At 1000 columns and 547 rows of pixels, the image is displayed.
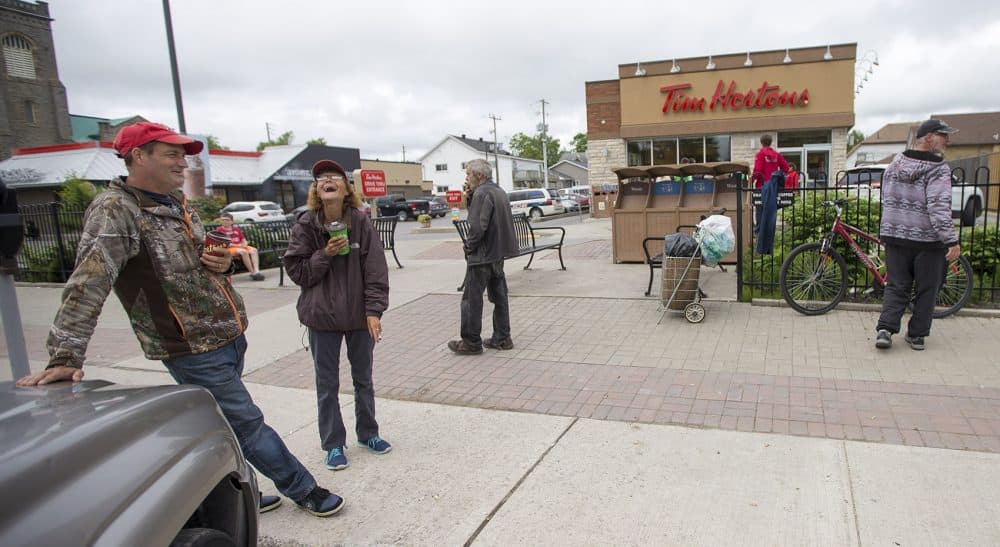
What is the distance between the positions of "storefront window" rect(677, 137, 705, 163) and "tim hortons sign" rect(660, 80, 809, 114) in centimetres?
113

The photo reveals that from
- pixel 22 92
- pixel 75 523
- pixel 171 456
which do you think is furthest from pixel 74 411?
pixel 22 92

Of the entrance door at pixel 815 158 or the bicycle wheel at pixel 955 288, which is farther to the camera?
the entrance door at pixel 815 158

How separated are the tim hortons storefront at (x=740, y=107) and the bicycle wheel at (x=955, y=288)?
16622 mm

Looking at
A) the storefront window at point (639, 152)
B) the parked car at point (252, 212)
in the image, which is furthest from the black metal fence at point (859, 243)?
the parked car at point (252, 212)

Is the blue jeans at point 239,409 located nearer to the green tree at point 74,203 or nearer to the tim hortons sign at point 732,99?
the green tree at point 74,203

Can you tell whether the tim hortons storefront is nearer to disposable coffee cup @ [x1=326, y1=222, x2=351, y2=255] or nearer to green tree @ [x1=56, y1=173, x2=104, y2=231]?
green tree @ [x1=56, y1=173, x2=104, y2=231]

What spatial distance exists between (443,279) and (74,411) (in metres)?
8.02

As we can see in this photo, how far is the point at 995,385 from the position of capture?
420 centimetres

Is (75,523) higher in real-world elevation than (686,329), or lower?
higher

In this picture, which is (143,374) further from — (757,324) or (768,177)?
(768,177)

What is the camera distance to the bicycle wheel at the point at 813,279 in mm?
6066

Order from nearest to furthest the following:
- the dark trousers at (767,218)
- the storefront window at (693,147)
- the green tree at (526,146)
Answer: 1. the dark trousers at (767,218)
2. the storefront window at (693,147)
3. the green tree at (526,146)

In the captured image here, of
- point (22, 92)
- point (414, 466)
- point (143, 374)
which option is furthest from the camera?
point (22, 92)

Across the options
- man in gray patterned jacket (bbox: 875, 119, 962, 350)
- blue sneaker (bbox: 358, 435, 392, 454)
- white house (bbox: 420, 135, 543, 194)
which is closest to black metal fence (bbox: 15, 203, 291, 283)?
blue sneaker (bbox: 358, 435, 392, 454)
